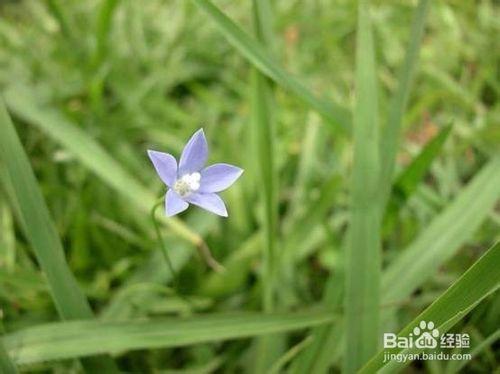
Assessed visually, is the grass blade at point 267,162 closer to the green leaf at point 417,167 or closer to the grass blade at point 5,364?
the green leaf at point 417,167

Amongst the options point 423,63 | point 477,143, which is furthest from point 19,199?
point 423,63

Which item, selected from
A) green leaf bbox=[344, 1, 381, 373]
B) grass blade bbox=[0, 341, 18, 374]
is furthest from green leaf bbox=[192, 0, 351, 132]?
grass blade bbox=[0, 341, 18, 374]

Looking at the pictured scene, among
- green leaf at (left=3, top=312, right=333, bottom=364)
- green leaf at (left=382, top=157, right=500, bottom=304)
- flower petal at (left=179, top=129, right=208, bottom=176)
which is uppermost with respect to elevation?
green leaf at (left=382, top=157, right=500, bottom=304)

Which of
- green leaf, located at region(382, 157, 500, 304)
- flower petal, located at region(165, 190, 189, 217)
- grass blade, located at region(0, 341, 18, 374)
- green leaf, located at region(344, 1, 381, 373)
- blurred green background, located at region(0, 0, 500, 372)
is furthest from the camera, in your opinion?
blurred green background, located at region(0, 0, 500, 372)

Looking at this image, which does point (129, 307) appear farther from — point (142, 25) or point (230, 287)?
point (142, 25)

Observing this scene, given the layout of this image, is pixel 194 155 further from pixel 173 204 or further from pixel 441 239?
pixel 441 239

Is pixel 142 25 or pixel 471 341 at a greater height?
pixel 142 25

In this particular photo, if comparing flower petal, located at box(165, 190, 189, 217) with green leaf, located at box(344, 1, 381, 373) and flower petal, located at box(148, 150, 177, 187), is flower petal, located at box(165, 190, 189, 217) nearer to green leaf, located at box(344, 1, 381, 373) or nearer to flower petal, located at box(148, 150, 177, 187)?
flower petal, located at box(148, 150, 177, 187)
